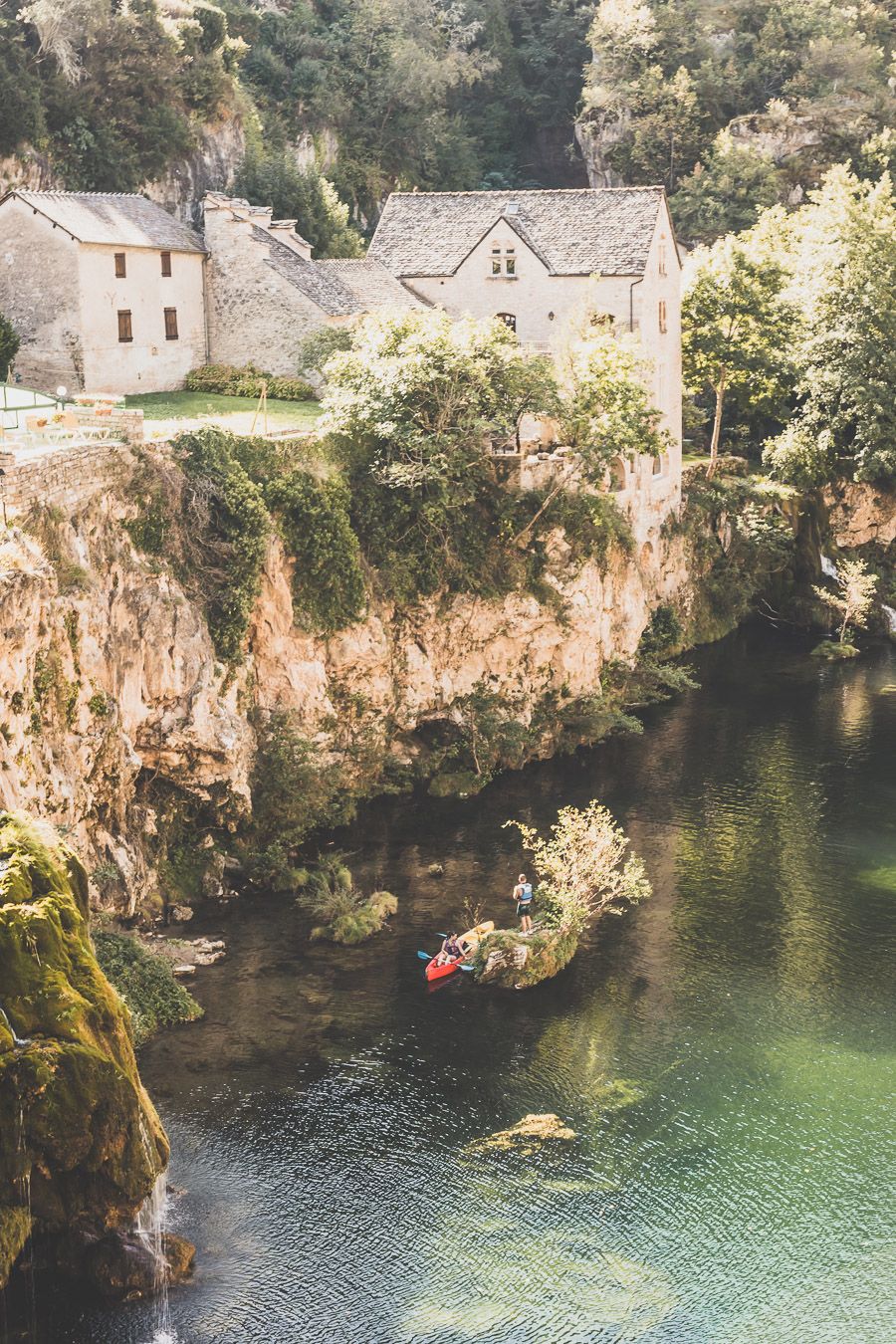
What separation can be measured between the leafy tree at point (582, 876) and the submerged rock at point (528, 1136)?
7.17 meters

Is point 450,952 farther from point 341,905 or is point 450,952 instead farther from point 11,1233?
point 11,1233

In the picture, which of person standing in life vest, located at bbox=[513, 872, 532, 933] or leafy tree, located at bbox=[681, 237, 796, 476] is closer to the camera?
person standing in life vest, located at bbox=[513, 872, 532, 933]

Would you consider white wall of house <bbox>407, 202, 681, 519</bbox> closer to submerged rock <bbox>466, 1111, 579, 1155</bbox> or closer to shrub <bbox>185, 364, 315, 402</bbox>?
shrub <bbox>185, 364, 315, 402</bbox>

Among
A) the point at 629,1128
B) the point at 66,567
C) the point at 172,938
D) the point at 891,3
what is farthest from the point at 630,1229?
the point at 891,3

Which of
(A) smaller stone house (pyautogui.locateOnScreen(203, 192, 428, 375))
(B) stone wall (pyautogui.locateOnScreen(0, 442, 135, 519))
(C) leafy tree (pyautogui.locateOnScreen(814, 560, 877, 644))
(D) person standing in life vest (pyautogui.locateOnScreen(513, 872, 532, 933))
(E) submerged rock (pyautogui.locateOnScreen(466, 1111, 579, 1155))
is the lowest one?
(E) submerged rock (pyautogui.locateOnScreen(466, 1111, 579, 1155))

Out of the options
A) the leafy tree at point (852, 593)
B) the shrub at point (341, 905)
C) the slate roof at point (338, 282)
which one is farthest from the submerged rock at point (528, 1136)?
the leafy tree at point (852, 593)

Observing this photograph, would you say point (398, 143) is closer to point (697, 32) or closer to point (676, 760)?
point (697, 32)

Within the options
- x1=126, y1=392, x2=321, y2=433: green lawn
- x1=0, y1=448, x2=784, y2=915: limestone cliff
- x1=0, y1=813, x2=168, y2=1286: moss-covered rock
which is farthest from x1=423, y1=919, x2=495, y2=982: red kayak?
x1=126, y1=392, x2=321, y2=433: green lawn

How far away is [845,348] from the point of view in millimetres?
67938

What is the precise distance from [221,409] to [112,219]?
28.7 ft

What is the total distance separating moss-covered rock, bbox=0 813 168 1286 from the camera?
952 inches

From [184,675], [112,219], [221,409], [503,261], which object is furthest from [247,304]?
[184,675]

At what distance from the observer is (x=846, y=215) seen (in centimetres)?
6794

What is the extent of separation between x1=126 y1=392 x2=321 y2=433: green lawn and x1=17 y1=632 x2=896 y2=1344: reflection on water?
14.2 m
